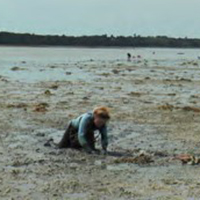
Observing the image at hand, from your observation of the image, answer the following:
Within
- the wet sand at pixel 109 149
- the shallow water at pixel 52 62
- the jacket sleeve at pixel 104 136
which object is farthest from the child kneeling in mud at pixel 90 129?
the shallow water at pixel 52 62

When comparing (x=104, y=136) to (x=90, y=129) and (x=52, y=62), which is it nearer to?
(x=90, y=129)

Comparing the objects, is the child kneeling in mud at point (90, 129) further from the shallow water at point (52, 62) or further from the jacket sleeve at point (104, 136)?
the shallow water at point (52, 62)

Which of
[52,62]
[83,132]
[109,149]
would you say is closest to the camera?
[83,132]

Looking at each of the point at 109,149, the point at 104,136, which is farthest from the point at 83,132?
the point at 109,149

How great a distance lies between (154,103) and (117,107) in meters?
1.78

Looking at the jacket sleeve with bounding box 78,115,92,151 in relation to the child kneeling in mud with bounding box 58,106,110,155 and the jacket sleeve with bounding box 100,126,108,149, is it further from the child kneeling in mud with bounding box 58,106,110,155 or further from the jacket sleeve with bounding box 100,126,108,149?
the jacket sleeve with bounding box 100,126,108,149

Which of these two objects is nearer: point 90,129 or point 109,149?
point 90,129

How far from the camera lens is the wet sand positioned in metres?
8.53

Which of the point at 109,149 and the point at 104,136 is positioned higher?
the point at 104,136

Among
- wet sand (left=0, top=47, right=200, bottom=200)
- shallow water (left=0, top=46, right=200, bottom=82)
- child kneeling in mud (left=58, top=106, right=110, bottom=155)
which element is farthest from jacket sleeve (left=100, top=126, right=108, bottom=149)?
shallow water (left=0, top=46, right=200, bottom=82)

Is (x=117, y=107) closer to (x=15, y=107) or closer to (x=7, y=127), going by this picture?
(x=15, y=107)

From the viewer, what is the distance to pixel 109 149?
38.8 ft

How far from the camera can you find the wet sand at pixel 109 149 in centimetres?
853

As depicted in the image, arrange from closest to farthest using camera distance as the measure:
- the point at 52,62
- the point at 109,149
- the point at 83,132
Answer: the point at 83,132
the point at 109,149
the point at 52,62
